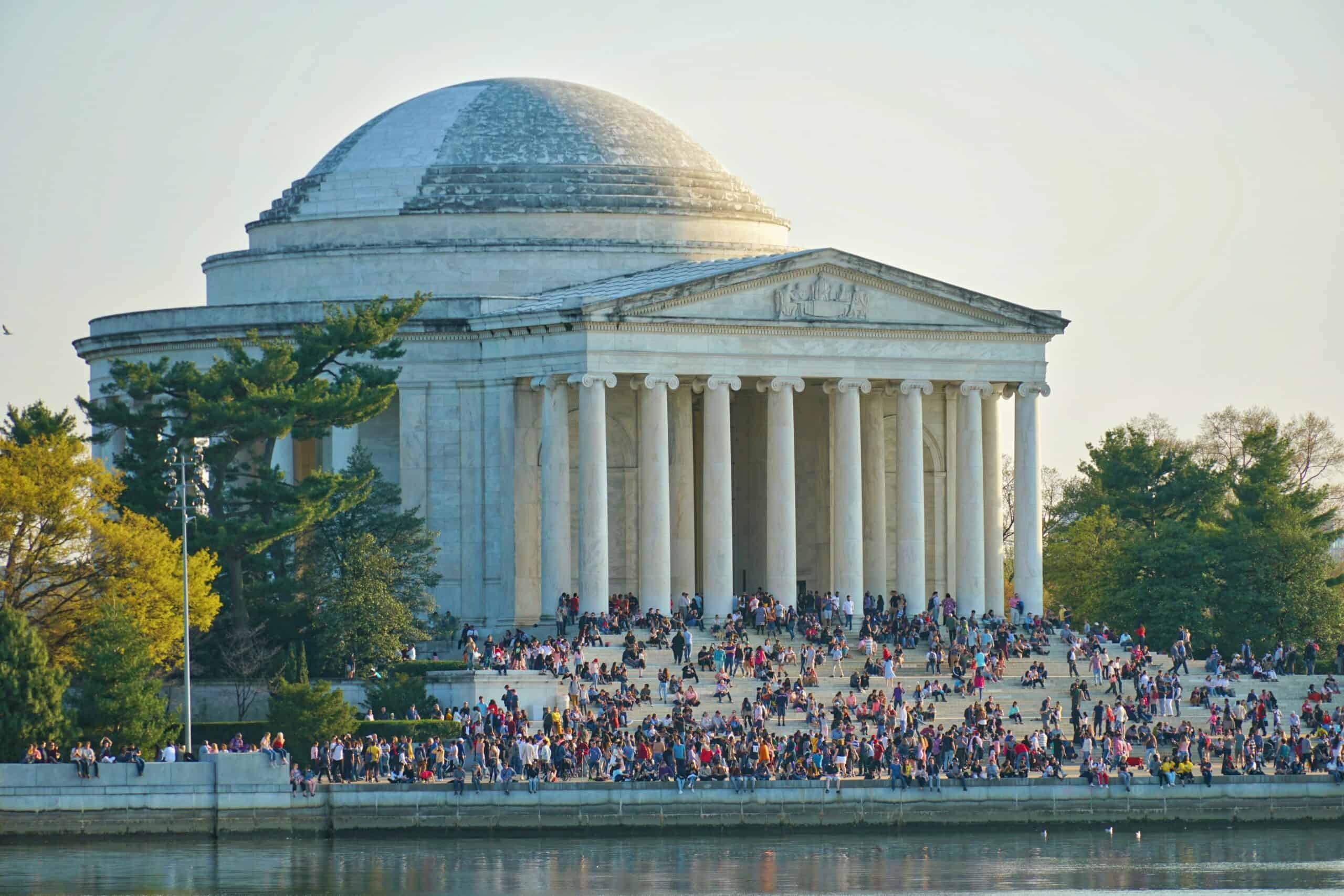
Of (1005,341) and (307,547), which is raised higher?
(1005,341)

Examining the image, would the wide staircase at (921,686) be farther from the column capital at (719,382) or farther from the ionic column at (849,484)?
the column capital at (719,382)

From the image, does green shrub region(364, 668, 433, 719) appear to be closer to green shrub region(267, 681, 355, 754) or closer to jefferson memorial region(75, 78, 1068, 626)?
green shrub region(267, 681, 355, 754)

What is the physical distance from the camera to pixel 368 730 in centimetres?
10562

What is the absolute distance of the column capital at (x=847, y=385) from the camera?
413 feet

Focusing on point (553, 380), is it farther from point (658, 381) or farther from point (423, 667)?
point (423, 667)

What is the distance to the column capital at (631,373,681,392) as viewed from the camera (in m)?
123

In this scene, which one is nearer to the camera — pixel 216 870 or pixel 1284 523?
pixel 216 870

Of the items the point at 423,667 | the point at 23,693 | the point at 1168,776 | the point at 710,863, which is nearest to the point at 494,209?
the point at 423,667

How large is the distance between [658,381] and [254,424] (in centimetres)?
1624

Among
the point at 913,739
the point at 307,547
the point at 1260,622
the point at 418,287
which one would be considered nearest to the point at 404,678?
the point at 307,547

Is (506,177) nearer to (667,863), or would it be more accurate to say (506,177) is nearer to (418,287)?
(418,287)

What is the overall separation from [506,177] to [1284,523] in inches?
1459

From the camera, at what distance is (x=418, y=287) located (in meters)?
132

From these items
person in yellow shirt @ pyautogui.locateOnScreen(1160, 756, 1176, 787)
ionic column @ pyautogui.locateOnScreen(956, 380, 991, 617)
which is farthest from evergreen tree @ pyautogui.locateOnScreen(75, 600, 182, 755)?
ionic column @ pyautogui.locateOnScreen(956, 380, 991, 617)
